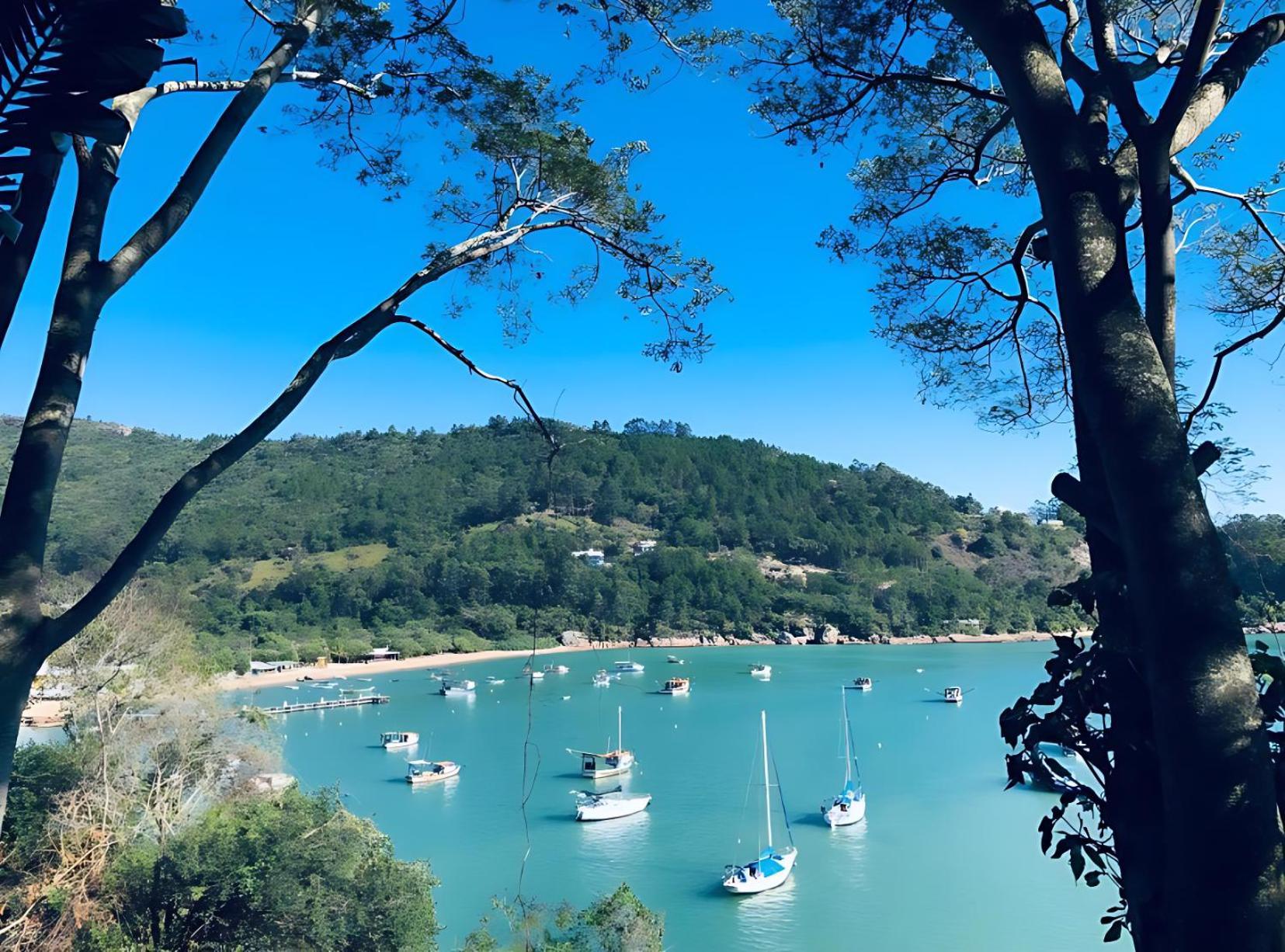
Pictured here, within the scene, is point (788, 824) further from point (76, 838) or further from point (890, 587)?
point (890, 587)

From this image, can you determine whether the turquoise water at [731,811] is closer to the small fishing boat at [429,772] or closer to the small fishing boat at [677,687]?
the small fishing boat at [429,772]

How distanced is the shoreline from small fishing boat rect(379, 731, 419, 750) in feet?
15.6

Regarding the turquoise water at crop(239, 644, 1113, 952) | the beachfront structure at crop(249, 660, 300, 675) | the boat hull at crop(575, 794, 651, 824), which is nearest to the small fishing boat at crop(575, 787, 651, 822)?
the boat hull at crop(575, 794, 651, 824)

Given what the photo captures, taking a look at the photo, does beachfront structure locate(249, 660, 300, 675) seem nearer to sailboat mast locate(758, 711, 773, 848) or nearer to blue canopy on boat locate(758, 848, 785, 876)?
sailboat mast locate(758, 711, 773, 848)

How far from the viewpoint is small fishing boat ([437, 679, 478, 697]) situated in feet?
107

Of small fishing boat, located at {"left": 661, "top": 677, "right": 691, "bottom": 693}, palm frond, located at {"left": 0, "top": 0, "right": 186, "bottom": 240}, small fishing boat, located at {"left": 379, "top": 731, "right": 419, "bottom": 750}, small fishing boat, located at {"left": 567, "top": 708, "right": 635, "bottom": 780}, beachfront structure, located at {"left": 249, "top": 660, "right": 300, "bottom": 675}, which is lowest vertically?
small fishing boat, located at {"left": 567, "top": 708, "right": 635, "bottom": 780}

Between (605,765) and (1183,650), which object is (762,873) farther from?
(1183,650)

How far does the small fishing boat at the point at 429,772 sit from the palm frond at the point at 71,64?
21.3 meters

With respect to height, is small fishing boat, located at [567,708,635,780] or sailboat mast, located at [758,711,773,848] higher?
small fishing boat, located at [567,708,635,780]

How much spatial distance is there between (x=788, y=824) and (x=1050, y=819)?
1664 cm

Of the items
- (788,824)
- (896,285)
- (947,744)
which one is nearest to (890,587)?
(947,744)

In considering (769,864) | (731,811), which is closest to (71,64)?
(769,864)

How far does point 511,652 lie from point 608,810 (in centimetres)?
2471

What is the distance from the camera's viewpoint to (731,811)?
17906 mm
